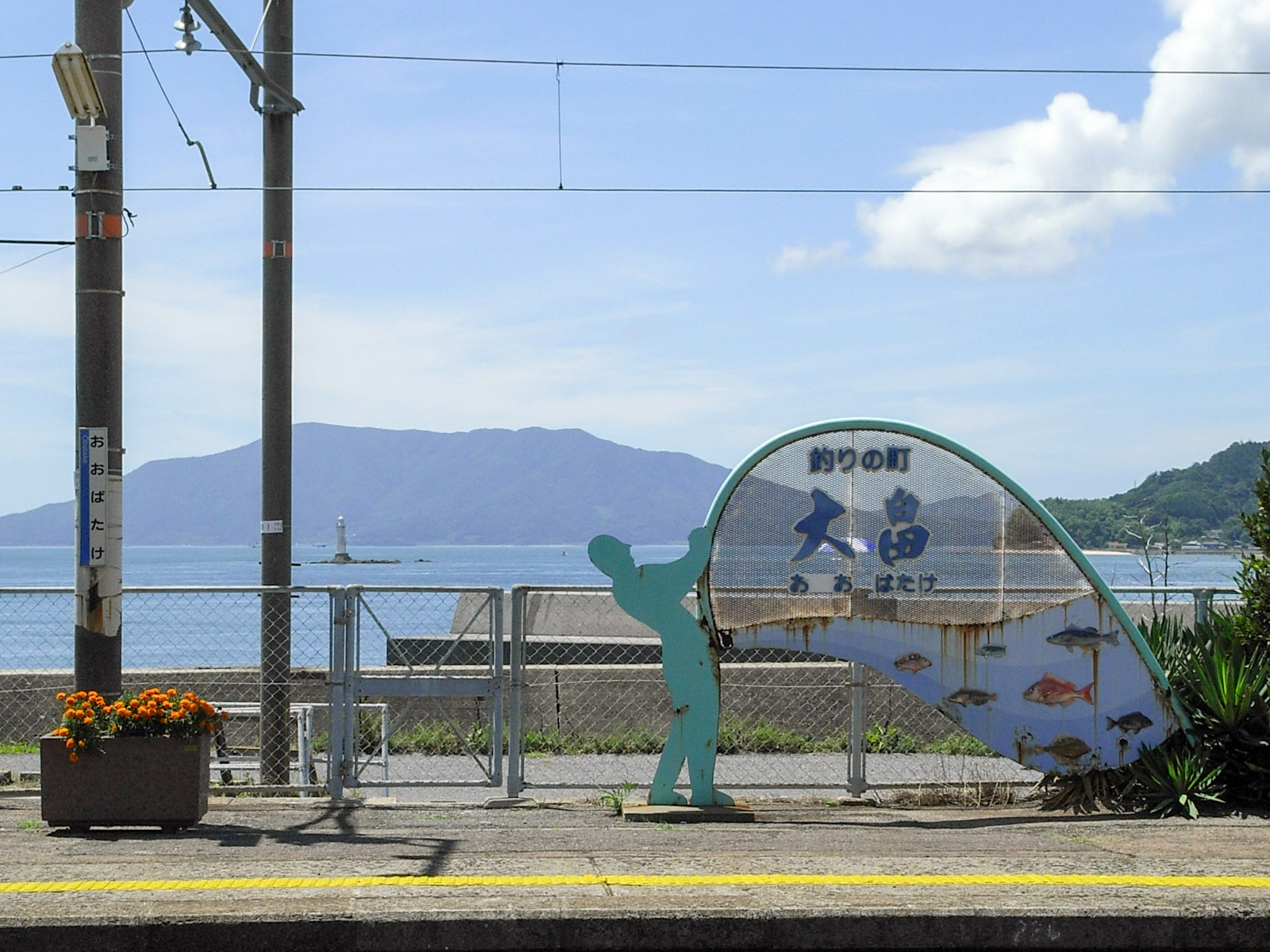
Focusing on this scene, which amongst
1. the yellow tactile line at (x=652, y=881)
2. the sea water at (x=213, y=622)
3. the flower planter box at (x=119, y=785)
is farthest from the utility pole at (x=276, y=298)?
the yellow tactile line at (x=652, y=881)

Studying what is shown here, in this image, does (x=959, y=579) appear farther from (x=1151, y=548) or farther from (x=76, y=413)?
(x=1151, y=548)

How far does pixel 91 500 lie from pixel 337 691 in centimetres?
236

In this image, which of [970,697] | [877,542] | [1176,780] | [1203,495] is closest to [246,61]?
[877,542]

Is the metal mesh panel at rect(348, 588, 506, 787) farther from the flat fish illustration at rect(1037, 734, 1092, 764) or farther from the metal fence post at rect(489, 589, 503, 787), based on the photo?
the flat fish illustration at rect(1037, 734, 1092, 764)

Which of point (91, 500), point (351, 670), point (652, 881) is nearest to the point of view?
point (652, 881)

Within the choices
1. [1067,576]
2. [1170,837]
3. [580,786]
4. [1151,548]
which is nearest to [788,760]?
[580,786]

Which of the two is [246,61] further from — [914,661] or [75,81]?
[914,661]

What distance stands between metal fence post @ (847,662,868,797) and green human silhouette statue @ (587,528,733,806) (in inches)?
49.2

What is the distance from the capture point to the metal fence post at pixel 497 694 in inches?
398

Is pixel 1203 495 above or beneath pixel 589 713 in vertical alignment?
above

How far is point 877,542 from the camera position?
9.48m

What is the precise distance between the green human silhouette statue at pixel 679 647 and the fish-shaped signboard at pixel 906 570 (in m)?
0.18

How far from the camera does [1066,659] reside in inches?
370

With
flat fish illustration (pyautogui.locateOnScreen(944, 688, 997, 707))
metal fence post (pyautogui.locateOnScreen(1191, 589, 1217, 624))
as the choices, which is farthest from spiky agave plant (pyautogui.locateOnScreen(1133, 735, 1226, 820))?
metal fence post (pyautogui.locateOnScreen(1191, 589, 1217, 624))
